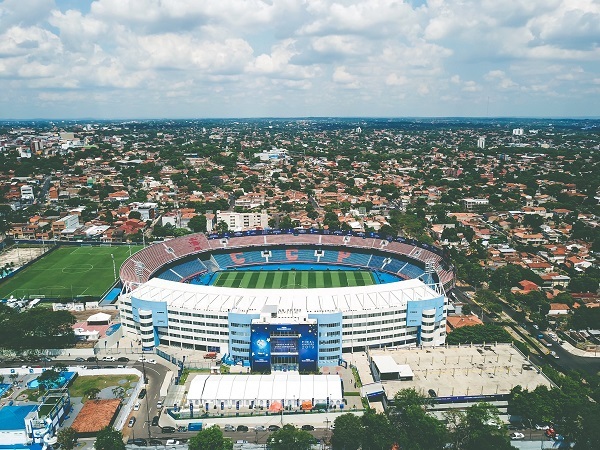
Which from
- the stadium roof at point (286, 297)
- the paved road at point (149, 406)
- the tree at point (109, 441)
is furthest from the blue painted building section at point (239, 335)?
the tree at point (109, 441)

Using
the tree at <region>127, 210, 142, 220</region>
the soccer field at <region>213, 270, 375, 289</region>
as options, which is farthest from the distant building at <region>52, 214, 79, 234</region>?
the soccer field at <region>213, 270, 375, 289</region>

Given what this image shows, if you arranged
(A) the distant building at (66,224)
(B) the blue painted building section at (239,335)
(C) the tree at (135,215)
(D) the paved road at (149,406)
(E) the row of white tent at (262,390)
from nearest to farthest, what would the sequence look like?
1. (D) the paved road at (149,406)
2. (E) the row of white tent at (262,390)
3. (B) the blue painted building section at (239,335)
4. (A) the distant building at (66,224)
5. (C) the tree at (135,215)

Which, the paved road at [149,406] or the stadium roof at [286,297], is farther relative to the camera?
the stadium roof at [286,297]

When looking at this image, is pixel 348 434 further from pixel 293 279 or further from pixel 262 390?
pixel 293 279

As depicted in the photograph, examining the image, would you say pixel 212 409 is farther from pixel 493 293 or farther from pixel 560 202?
pixel 560 202

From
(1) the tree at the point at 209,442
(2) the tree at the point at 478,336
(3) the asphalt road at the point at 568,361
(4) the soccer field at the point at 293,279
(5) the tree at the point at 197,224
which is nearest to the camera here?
(1) the tree at the point at 209,442

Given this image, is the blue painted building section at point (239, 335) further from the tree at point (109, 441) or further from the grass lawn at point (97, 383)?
the tree at point (109, 441)
